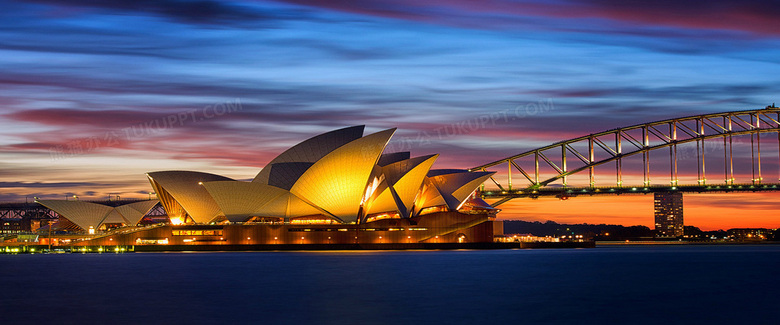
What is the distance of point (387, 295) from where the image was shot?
51.2 m

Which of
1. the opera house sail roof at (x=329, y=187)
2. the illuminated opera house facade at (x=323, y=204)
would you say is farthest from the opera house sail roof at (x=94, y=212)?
the opera house sail roof at (x=329, y=187)

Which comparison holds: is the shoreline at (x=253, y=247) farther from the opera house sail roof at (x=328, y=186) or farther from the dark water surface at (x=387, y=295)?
the dark water surface at (x=387, y=295)

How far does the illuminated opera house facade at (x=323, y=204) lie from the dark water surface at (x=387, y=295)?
31.2 meters

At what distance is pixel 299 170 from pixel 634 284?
188 feet

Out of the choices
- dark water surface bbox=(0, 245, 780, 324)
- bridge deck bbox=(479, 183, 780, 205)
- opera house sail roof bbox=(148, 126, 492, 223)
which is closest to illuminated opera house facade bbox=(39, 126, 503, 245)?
opera house sail roof bbox=(148, 126, 492, 223)

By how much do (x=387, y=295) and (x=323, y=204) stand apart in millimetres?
61642

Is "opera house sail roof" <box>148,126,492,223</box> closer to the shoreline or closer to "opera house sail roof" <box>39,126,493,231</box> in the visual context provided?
"opera house sail roof" <box>39,126,493,231</box>

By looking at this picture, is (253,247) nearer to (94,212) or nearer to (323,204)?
(323,204)

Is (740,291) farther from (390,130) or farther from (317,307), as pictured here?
(390,130)

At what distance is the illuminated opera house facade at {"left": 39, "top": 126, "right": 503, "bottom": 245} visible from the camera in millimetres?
108062

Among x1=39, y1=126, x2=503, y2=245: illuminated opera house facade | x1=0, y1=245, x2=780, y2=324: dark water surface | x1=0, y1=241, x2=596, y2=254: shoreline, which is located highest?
x1=39, y1=126, x2=503, y2=245: illuminated opera house facade

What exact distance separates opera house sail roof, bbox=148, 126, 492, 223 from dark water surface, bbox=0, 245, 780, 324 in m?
27.4

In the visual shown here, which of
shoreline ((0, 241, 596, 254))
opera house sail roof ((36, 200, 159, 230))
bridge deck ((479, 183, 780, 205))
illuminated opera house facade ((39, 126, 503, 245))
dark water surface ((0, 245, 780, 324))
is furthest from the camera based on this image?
opera house sail roof ((36, 200, 159, 230))

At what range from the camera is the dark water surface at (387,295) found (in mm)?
41312
